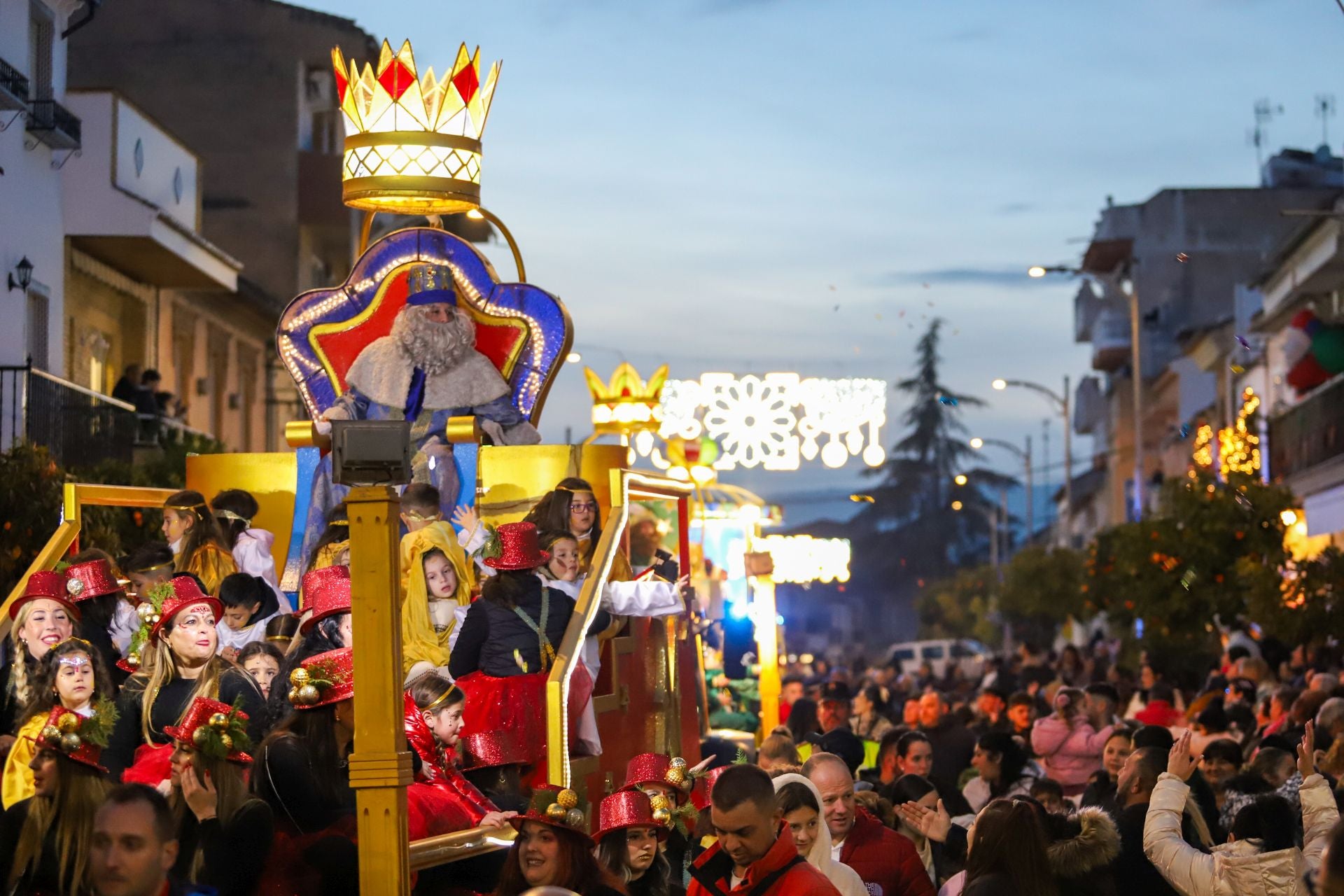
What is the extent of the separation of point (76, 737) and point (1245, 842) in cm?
409

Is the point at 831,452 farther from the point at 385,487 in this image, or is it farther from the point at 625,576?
the point at 385,487

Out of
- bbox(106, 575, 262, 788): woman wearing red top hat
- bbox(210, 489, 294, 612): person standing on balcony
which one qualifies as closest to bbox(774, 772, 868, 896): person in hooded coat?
bbox(106, 575, 262, 788): woman wearing red top hat

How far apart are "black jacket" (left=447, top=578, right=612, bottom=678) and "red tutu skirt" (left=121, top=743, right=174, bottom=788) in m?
2.22

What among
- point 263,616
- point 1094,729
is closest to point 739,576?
point 1094,729

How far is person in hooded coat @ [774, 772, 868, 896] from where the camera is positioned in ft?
24.1

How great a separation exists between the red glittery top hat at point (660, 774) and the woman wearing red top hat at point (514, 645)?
4.76 feet

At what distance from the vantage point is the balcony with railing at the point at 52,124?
23422 mm

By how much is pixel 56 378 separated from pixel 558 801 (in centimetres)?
1688

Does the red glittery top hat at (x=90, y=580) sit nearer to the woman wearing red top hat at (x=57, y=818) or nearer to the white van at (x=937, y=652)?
the woman wearing red top hat at (x=57, y=818)

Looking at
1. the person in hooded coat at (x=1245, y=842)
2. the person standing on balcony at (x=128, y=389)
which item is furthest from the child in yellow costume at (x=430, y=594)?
the person standing on balcony at (x=128, y=389)

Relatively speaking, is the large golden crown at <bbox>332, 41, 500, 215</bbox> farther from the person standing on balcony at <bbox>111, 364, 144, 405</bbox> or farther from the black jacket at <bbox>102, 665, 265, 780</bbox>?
the person standing on balcony at <bbox>111, 364, 144, 405</bbox>

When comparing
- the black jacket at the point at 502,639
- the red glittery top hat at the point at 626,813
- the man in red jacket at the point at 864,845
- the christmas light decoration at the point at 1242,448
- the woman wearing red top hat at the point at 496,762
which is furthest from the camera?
the christmas light decoration at the point at 1242,448

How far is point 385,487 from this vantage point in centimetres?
674

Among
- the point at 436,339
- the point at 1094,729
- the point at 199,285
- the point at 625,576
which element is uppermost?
the point at 199,285
